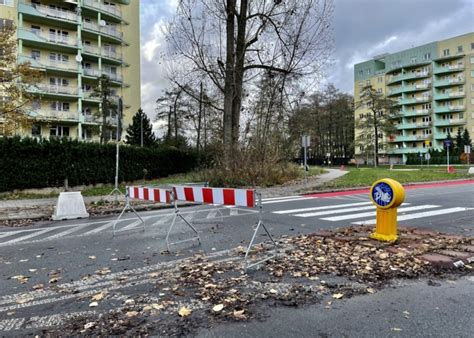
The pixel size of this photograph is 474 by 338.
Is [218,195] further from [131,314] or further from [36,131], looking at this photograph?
[36,131]

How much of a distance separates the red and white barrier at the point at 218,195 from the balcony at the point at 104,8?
46453 mm

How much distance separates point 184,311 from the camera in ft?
11.3

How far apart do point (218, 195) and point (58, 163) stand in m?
16.0

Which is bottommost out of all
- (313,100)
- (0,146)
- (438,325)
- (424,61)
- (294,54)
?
(438,325)

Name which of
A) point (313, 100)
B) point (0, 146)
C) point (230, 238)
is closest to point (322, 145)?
point (313, 100)

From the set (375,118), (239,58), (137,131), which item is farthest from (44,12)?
(375,118)

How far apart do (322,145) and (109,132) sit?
54.4 meters

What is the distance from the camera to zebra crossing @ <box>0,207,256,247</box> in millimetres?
7578

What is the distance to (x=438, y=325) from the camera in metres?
3.14

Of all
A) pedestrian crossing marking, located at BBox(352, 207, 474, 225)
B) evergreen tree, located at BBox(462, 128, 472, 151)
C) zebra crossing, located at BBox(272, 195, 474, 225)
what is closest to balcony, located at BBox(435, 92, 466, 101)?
evergreen tree, located at BBox(462, 128, 472, 151)

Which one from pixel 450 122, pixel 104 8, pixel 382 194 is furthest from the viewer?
pixel 450 122

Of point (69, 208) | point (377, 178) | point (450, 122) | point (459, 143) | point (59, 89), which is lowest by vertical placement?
point (69, 208)

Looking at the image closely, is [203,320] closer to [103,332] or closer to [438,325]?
[103,332]

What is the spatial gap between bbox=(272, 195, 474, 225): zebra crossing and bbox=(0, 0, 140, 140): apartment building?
29563 millimetres
